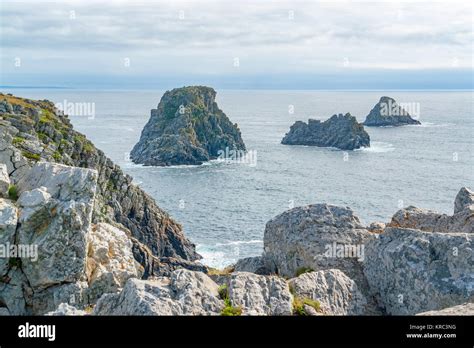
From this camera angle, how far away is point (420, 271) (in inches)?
602

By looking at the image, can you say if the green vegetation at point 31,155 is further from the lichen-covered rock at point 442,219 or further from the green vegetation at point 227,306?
the green vegetation at point 227,306

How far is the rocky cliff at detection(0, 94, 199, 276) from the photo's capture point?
4441 centimetres

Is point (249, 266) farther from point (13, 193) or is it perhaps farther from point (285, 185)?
point (285, 185)

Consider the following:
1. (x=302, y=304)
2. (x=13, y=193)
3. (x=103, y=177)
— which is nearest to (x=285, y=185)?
(x=103, y=177)

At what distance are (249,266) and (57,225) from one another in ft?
27.3

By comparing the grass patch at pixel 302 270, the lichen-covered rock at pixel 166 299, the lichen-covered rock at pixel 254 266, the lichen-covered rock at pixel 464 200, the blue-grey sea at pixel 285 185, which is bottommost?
the blue-grey sea at pixel 285 185

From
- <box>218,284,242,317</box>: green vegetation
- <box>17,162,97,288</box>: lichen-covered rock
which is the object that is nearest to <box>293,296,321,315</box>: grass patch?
A: <box>218,284,242,317</box>: green vegetation

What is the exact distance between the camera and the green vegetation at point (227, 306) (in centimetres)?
1155

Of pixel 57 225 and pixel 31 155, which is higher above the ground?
pixel 31 155

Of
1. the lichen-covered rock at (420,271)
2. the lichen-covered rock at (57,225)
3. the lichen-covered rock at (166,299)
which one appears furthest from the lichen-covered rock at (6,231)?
the lichen-covered rock at (420,271)

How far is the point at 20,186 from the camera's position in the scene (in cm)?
2158

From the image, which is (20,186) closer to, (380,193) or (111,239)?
(111,239)

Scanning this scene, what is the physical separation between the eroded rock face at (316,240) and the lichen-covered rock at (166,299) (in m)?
8.23
